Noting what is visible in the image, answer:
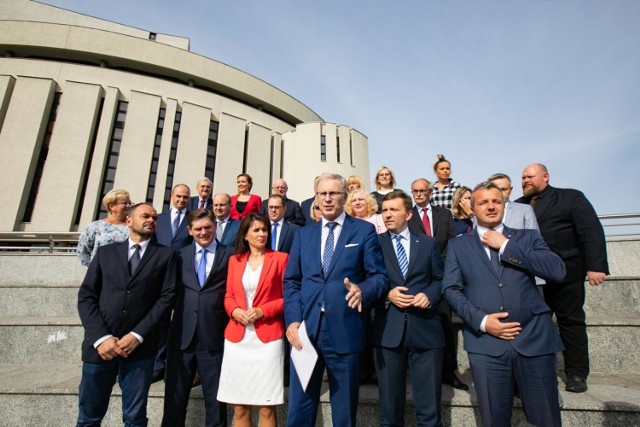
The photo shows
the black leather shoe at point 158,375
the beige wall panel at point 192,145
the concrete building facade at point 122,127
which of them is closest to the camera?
the black leather shoe at point 158,375

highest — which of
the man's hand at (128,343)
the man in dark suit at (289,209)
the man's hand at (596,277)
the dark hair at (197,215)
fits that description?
the man in dark suit at (289,209)

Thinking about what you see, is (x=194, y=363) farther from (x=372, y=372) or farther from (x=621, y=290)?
(x=621, y=290)

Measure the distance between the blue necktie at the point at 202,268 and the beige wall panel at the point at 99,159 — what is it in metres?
19.3

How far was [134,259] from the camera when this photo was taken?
2.69m

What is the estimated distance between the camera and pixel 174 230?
4.23 m

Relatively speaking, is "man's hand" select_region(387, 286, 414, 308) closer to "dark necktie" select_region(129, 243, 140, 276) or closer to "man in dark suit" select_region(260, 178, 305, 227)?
"dark necktie" select_region(129, 243, 140, 276)

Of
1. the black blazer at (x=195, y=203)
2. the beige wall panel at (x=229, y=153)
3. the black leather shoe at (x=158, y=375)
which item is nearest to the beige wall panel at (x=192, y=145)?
the beige wall panel at (x=229, y=153)

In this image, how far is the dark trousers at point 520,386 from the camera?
73.4 inches

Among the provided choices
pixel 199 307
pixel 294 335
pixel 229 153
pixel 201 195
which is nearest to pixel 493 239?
pixel 294 335

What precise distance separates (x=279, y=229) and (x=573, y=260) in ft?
10.5

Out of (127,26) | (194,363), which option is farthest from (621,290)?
(127,26)

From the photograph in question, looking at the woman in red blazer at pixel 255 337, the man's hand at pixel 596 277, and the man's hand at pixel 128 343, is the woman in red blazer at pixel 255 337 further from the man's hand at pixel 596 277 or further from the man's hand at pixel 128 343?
the man's hand at pixel 596 277

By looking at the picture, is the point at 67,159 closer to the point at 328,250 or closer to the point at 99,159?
the point at 99,159

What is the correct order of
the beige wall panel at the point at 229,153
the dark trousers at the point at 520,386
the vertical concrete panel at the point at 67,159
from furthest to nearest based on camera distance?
the beige wall panel at the point at 229,153
the vertical concrete panel at the point at 67,159
the dark trousers at the point at 520,386
